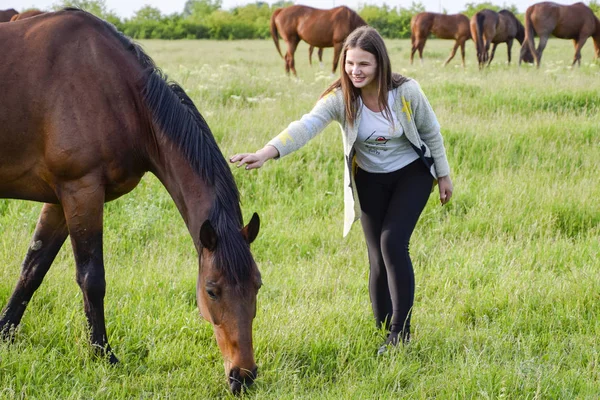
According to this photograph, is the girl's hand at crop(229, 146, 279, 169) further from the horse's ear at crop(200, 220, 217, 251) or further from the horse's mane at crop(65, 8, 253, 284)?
the horse's ear at crop(200, 220, 217, 251)

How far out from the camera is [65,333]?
3377 millimetres

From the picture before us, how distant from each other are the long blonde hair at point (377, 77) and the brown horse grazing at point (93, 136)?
0.79 m

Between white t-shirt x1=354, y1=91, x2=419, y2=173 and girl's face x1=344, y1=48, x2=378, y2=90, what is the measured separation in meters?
0.15

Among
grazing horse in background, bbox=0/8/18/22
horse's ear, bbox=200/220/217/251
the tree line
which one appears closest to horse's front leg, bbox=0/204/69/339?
horse's ear, bbox=200/220/217/251

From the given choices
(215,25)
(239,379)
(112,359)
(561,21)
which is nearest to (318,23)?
(561,21)

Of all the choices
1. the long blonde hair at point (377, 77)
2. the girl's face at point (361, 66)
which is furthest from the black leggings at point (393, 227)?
the girl's face at point (361, 66)

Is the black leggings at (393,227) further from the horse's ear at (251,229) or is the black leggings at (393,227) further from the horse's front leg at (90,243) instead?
the horse's front leg at (90,243)

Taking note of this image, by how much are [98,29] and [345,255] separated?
236 centimetres

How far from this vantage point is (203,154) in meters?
3.03

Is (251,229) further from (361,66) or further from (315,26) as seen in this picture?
(315,26)

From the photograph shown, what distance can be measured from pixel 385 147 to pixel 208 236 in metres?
1.22

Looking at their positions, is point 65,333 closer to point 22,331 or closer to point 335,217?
point 22,331

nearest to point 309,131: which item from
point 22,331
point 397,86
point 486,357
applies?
point 397,86

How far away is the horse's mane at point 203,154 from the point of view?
109 inches
